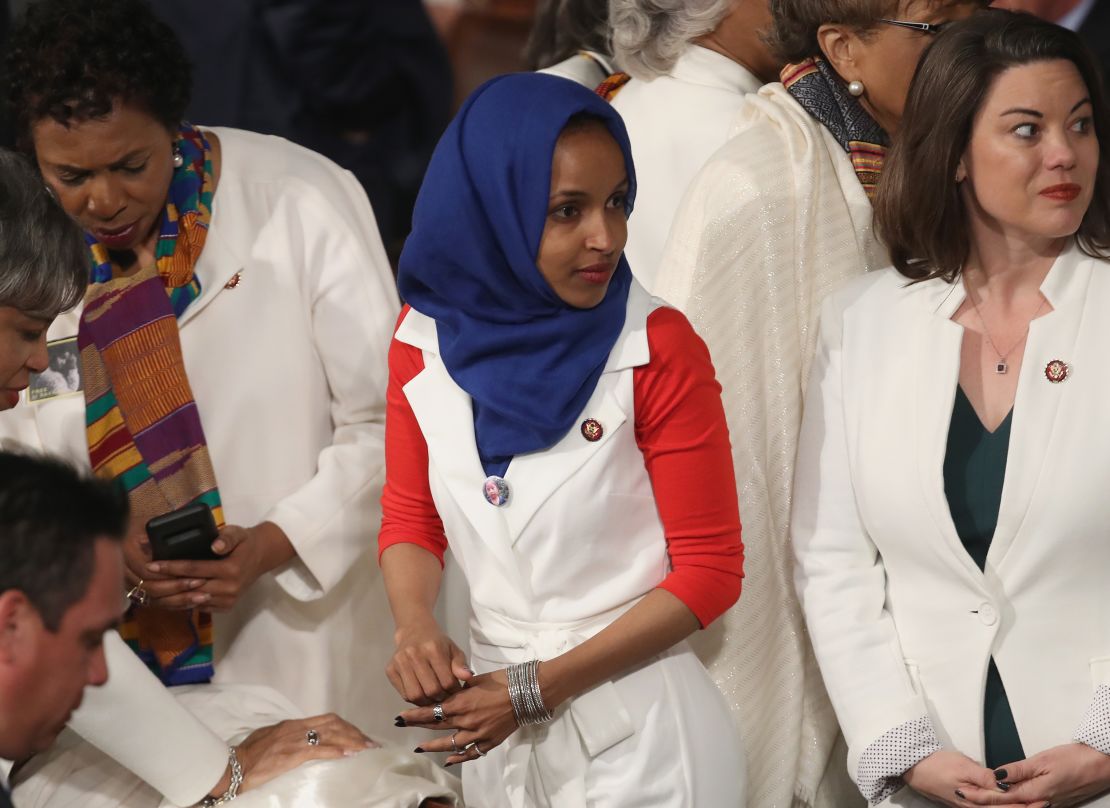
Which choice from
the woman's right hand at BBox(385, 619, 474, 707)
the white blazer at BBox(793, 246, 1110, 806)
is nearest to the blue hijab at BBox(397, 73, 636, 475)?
the woman's right hand at BBox(385, 619, 474, 707)

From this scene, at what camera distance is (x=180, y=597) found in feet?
10.4

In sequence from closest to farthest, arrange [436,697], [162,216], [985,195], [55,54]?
[436,697], [985,195], [55,54], [162,216]

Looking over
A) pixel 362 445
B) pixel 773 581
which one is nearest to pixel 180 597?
pixel 362 445

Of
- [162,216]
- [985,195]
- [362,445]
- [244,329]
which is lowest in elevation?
[362,445]

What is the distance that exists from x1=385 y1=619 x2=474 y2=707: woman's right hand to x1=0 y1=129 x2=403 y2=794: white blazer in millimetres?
748

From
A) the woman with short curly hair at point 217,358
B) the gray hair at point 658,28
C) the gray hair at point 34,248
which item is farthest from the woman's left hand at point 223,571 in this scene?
the gray hair at point 658,28

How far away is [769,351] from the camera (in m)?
3.11

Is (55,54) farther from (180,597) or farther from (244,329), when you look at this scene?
(180,597)

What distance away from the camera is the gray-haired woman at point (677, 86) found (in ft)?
11.4

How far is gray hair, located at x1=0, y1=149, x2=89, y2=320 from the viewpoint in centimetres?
279

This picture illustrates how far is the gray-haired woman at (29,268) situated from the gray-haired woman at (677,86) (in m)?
1.22

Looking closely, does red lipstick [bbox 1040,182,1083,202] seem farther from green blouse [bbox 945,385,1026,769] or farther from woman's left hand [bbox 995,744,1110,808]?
woman's left hand [bbox 995,744,1110,808]

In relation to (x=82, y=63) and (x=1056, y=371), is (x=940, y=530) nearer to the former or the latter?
(x=1056, y=371)

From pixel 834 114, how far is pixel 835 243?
0.86ft
